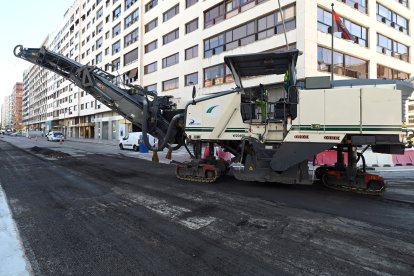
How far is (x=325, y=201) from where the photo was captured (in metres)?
6.61

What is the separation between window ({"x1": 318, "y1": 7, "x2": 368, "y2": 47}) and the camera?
819 inches

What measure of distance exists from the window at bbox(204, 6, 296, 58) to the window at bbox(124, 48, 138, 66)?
55.5ft

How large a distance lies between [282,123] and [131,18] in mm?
42163

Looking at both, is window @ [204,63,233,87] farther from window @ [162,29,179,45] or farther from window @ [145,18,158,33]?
window @ [145,18,158,33]

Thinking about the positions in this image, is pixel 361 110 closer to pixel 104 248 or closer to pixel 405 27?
pixel 104 248

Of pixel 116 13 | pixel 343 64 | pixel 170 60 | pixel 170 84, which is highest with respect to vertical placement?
pixel 116 13

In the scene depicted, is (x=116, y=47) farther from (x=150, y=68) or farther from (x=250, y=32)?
(x=250, y=32)

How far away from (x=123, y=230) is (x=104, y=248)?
71cm

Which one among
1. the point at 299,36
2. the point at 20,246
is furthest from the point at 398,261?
the point at 299,36

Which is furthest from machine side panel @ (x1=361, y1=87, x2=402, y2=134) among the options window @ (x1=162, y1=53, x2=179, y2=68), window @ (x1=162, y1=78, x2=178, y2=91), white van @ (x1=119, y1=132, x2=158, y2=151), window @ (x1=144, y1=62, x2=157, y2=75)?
window @ (x1=144, y1=62, x2=157, y2=75)

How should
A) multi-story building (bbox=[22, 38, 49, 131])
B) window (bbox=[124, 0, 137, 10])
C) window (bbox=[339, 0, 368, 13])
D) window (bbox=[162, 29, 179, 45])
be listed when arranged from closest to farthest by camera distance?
1. window (bbox=[339, 0, 368, 13])
2. window (bbox=[162, 29, 179, 45])
3. window (bbox=[124, 0, 137, 10])
4. multi-story building (bbox=[22, 38, 49, 131])

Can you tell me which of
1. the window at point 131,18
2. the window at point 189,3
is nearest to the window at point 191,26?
the window at point 189,3

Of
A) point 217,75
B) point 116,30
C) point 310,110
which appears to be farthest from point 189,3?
point 310,110

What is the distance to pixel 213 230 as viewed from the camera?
471 cm
